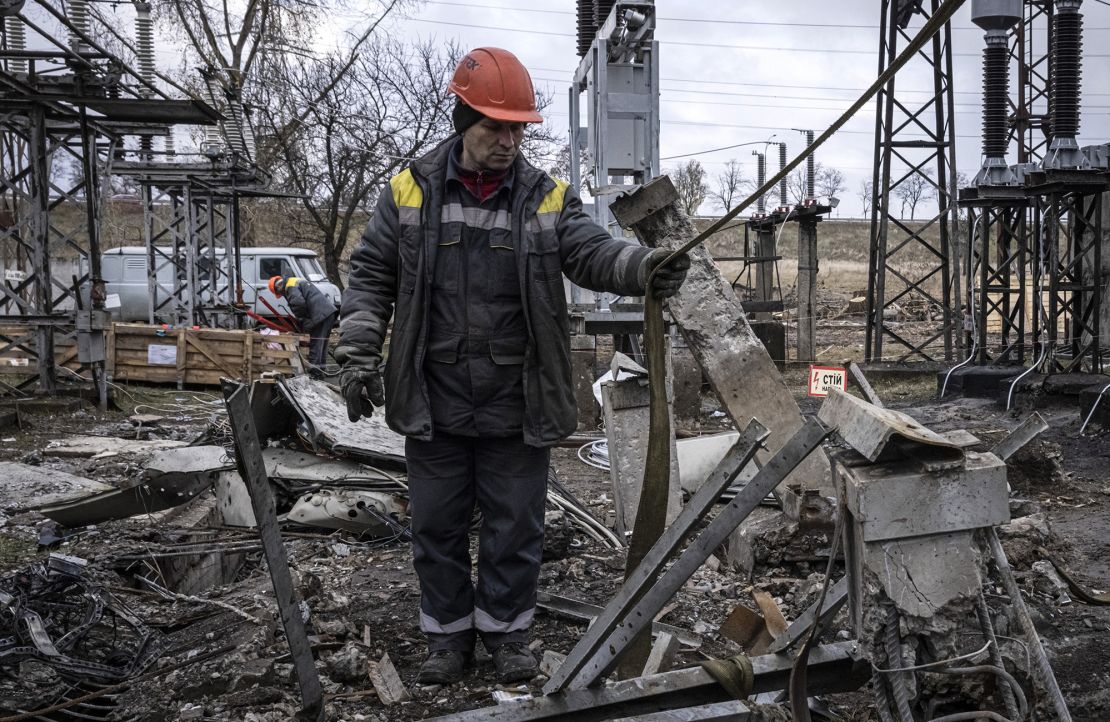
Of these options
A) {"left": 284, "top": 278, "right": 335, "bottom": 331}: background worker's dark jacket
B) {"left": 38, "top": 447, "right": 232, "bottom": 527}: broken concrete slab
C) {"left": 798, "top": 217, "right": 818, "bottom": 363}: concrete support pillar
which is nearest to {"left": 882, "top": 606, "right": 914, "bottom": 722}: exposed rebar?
{"left": 38, "top": 447, "right": 232, "bottom": 527}: broken concrete slab

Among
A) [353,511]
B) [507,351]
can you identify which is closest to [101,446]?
[353,511]

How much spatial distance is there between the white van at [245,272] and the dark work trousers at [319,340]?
727 cm

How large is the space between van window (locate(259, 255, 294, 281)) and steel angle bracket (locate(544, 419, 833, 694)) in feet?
68.7

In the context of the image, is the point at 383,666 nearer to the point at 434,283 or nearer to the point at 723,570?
the point at 434,283

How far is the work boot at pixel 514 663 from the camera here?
3.26 metres

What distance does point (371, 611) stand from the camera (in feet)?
13.4

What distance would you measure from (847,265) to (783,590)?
4729 cm

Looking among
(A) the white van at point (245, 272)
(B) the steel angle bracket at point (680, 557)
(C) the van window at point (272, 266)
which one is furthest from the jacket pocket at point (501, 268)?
(C) the van window at point (272, 266)

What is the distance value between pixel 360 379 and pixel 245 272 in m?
20.8

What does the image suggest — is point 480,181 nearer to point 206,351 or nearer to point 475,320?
point 475,320

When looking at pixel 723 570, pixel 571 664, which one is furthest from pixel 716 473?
pixel 723 570

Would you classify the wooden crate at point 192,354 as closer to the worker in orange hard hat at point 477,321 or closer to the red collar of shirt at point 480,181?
the worker in orange hard hat at point 477,321

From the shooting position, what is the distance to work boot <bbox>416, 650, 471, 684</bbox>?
3270mm

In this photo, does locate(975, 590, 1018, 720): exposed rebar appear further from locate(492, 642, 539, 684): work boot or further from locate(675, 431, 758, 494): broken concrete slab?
locate(675, 431, 758, 494): broken concrete slab
